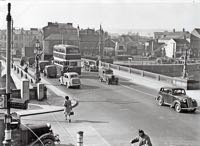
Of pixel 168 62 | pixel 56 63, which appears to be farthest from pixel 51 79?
pixel 168 62

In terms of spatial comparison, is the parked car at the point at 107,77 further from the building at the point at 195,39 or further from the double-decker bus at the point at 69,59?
the building at the point at 195,39

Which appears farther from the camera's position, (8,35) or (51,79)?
(51,79)

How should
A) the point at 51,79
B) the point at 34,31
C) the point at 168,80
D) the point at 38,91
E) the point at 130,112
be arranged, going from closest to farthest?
the point at 130,112, the point at 38,91, the point at 168,80, the point at 51,79, the point at 34,31

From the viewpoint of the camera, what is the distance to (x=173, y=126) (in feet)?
61.0

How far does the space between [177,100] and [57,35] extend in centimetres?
8226

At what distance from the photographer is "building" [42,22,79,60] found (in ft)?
328

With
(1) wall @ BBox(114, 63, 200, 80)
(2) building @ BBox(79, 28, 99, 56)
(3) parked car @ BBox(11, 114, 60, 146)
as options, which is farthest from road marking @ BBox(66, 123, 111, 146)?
(2) building @ BBox(79, 28, 99, 56)

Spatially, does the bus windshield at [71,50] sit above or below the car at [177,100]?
above

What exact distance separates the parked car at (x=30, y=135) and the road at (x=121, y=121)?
2.22 metres

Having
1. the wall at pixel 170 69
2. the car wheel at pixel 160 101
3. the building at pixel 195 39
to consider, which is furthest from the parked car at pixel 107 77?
the building at pixel 195 39

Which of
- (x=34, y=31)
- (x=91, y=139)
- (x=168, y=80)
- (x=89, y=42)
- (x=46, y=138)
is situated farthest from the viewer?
(x=34, y=31)

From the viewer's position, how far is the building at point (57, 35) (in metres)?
100

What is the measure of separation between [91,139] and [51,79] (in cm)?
2609

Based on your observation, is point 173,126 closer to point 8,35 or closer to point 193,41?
point 8,35
